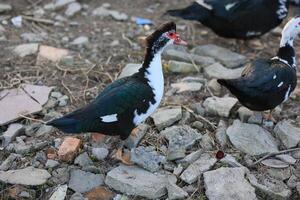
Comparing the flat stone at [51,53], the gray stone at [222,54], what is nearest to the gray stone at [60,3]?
the flat stone at [51,53]

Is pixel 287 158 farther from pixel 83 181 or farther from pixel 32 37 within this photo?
→ pixel 32 37

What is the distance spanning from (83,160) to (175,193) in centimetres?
73

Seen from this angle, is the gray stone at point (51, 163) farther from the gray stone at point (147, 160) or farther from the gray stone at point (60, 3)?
the gray stone at point (60, 3)

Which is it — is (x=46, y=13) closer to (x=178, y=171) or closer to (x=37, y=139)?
(x=37, y=139)

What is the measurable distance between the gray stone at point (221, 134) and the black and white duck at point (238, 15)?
1.57 m

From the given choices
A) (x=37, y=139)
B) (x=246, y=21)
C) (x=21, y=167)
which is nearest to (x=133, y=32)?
(x=246, y=21)

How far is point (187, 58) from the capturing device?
206 inches

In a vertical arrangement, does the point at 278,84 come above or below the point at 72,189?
above

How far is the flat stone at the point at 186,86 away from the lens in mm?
4734

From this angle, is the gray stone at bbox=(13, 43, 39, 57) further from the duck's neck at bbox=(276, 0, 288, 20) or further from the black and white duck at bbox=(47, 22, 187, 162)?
the duck's neck at bbox=(276, 0, 288, 20)

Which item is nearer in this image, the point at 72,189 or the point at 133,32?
the point at 72,189

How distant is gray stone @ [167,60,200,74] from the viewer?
5.04m

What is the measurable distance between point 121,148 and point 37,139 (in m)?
0.68

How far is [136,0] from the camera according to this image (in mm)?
6363
